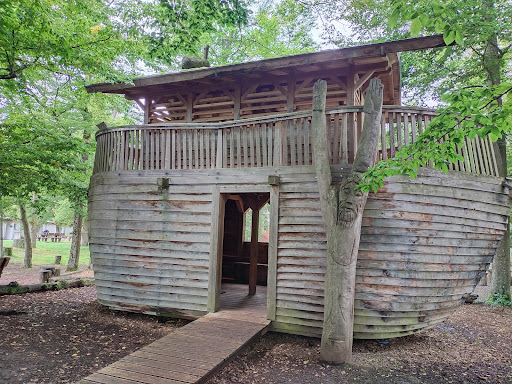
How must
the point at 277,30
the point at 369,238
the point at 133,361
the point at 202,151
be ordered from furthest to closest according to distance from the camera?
the point at 277,30 → the point at 202,151 → the point at 369,238 → the point at 133,361

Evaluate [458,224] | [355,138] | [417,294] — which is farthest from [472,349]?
[355,138]

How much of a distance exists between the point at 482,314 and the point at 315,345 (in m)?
7.55

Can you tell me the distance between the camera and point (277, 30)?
69.6 feet

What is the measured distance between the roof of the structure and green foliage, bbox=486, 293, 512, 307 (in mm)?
9303

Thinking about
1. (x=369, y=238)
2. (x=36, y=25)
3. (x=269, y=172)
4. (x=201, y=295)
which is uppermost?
(x=36, y=25)

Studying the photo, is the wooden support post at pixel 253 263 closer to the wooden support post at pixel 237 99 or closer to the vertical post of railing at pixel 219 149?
the vertical post of railing at pixel 219 149

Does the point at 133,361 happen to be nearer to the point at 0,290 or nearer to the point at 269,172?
the point at 269,172

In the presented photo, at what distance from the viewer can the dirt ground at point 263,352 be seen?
202 inches

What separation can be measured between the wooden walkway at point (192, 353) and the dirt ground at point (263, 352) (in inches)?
16.6

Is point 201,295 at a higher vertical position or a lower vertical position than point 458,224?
lower

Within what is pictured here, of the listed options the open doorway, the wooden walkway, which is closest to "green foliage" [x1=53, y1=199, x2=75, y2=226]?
the open doorway

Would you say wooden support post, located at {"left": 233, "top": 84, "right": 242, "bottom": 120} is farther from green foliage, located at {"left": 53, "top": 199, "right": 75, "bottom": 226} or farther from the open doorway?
green foliage, located at {"left": 53, "top": 199, "right": 75, "bottom": 226}

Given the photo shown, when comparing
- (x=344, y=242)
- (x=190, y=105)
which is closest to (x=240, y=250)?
(x=190, y=105)

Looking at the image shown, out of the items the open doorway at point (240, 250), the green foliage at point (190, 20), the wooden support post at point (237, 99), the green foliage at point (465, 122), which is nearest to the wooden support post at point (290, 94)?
the wooden support post at point (237, 99)
